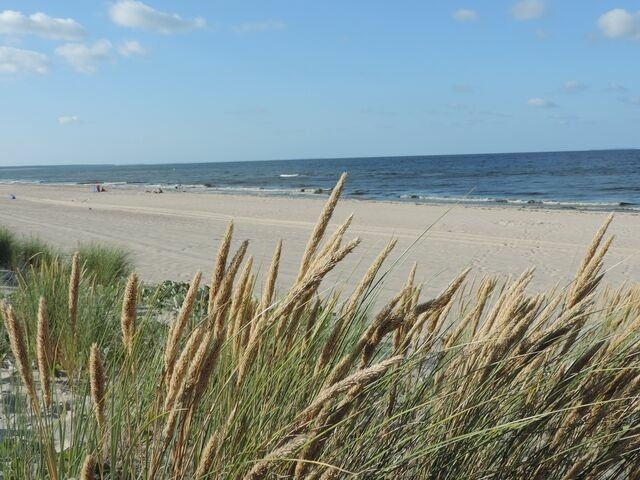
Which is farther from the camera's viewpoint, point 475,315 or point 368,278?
point 475,315

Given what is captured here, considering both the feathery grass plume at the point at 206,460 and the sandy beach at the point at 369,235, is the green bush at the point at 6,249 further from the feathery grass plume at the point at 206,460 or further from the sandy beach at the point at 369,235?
the feathery grass plume at the point at 206,460

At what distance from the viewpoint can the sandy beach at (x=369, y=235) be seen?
1195 centimetres

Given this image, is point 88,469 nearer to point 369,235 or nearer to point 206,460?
point 206,460

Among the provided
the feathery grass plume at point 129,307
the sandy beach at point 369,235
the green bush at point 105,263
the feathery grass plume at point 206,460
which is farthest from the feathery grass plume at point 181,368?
the sandy beach at point 369,235

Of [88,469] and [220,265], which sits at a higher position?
[220,265]

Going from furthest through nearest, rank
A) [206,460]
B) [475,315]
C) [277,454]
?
[475,315], [206,460], [277,454]

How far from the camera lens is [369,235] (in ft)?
58.2

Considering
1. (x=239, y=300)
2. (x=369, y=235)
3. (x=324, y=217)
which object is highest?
(x=324, y=217)

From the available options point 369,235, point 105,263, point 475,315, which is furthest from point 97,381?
point 369,235

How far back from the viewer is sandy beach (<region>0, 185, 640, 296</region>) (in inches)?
470

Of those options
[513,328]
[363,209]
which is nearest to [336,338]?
[513,328]

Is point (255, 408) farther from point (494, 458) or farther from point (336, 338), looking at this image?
point (494, 458)

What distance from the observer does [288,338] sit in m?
1.66

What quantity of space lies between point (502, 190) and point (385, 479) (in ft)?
133
